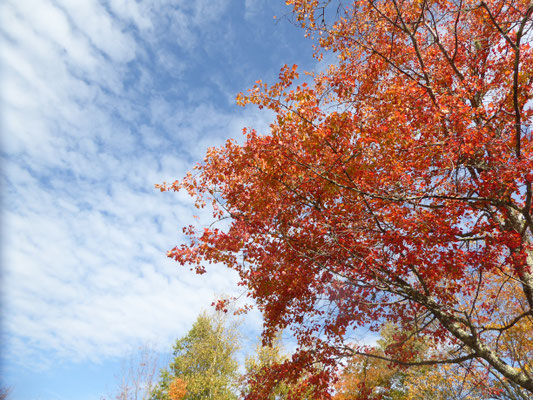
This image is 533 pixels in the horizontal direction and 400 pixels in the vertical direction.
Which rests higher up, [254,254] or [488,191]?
[488,191]

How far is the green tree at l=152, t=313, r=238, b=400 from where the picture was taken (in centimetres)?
2222

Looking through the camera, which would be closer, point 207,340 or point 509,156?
Answer: point 509,156

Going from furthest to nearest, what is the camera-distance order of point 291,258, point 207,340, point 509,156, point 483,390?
point 207,340 < point 483,390 < point 291,258 < point 509,156

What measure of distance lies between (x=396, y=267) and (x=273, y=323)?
3.82 m

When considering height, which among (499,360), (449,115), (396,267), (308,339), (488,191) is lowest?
(499,360)

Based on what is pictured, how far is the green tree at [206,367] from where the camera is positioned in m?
22.2

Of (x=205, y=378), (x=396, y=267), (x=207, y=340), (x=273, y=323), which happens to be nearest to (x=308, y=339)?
(x=273, y=323)

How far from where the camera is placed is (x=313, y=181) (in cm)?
638

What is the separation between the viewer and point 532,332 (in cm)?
1201

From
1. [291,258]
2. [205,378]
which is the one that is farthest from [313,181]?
[205,378]

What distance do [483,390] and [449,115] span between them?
11967mm

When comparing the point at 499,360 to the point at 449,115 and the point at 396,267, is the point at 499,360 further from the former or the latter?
the point at 449,115

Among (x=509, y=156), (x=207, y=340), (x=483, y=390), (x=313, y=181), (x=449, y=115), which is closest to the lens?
(x=509, y=156)

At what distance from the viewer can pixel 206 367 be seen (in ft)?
79.3
